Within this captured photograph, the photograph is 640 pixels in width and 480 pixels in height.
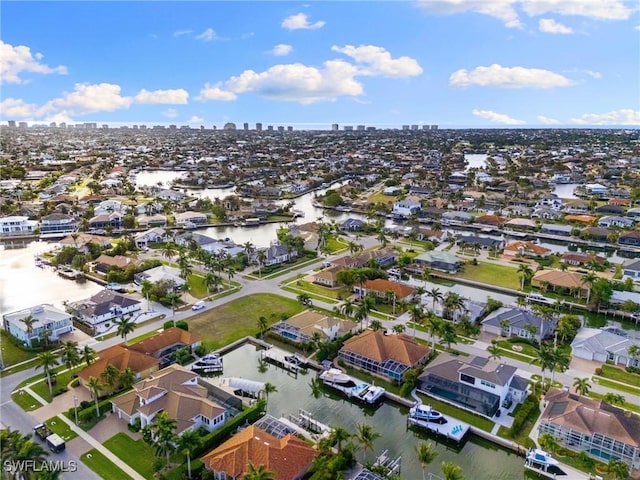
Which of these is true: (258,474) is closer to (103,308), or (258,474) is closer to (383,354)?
(383,354)

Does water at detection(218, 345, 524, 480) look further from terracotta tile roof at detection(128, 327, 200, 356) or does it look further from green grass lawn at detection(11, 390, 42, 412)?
green grass lawn at detection(11, 390, 42, 412)

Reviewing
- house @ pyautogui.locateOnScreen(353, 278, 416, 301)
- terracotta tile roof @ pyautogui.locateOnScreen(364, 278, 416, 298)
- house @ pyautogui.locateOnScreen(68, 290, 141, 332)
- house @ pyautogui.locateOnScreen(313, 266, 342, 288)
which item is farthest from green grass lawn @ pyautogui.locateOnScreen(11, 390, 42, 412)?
terracotta tile roof @ pyautogui.locateOnScreen(364, 278, 416, 298)

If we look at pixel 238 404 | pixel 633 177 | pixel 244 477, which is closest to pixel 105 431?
pixel 238 404

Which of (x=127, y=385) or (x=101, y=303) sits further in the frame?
(x=101, y=303)

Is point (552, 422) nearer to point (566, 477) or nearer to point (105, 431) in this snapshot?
point (566, 477)

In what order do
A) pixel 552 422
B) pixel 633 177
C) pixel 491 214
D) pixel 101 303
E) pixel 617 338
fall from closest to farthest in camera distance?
pixel 552 422, pixel 617 338, pixel 101 303, pixel 491 214, pixel 633 177

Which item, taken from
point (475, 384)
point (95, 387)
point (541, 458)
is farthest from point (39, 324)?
point (541, 458)
